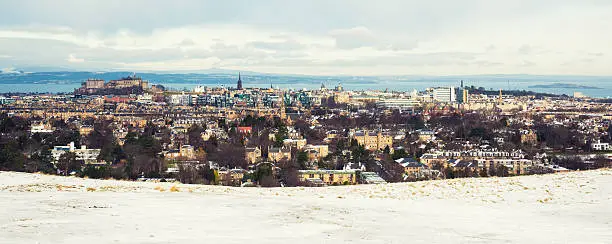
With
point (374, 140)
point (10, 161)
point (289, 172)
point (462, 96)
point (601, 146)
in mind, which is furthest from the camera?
point (462, 96)

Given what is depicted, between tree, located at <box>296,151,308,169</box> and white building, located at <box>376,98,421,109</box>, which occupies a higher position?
tree, located at <box>296,151,308,169</box>

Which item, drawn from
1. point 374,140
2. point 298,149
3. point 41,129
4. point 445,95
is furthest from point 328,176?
point 445,95

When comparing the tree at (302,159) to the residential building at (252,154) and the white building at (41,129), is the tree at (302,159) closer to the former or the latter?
the residential building at (252,154)

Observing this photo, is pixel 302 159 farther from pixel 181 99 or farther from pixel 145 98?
pixel 145 98

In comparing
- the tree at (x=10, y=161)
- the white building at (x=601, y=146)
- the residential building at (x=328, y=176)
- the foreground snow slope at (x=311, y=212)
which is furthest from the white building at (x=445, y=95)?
the foreground snow slope at (x=311, y=212)

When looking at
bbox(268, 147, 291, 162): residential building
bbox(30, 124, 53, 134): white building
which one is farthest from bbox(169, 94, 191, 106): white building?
bbox(268, 147, 291, 162): residential building

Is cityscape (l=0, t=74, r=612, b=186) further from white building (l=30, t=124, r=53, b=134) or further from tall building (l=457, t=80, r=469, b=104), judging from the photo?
tall building (l=457, t=80, r=469, b=104)
